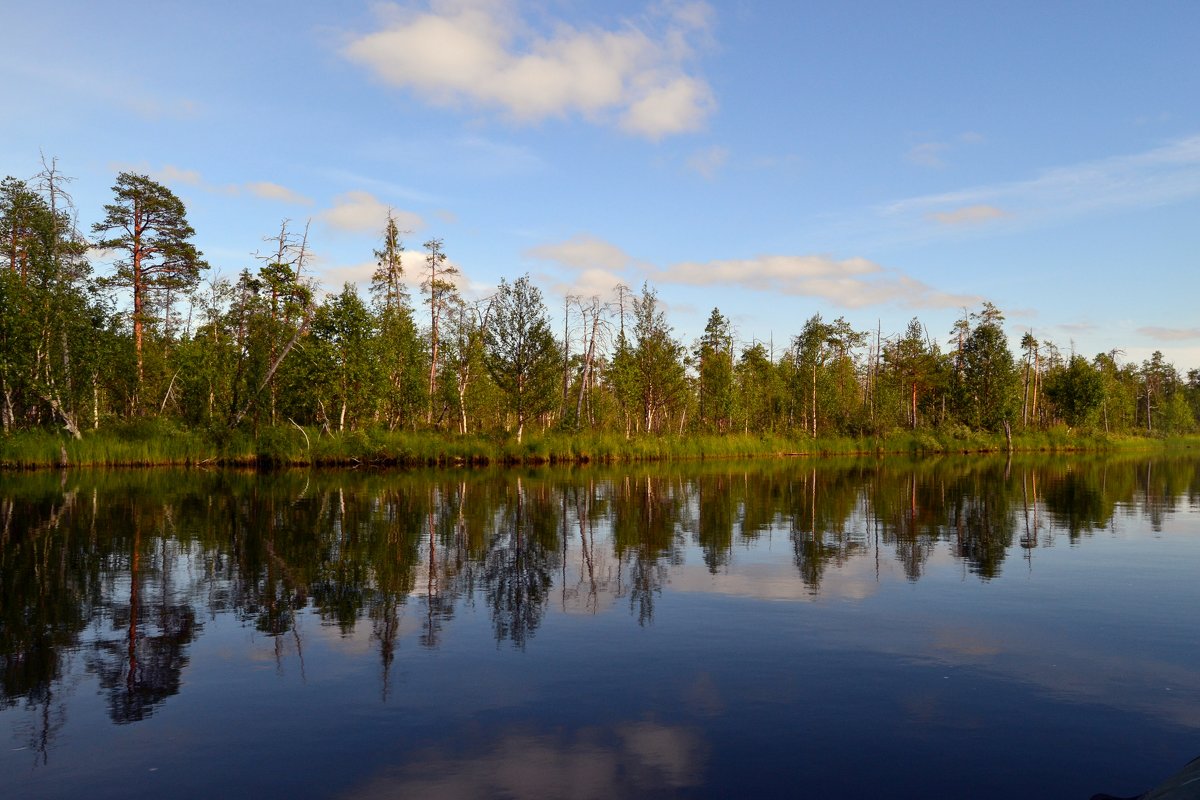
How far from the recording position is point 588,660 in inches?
342

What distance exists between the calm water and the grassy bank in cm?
2192

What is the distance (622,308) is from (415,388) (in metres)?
20.1

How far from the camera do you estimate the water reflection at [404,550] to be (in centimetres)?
941

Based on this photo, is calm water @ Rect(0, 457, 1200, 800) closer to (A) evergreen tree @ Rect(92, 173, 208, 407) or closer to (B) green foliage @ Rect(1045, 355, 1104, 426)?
(A) evergreen tree @ Rect(92, 173, 208, 407)

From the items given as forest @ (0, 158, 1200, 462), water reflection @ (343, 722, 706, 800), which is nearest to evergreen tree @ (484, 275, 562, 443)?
forest @ (0, 158, 1200, 462)

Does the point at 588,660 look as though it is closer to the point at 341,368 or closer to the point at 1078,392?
the point at 341,368

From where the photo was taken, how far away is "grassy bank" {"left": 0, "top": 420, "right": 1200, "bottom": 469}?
3759 cm

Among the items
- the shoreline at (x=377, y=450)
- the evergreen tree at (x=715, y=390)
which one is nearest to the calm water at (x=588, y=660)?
the shoreline at (x=377, y=450)

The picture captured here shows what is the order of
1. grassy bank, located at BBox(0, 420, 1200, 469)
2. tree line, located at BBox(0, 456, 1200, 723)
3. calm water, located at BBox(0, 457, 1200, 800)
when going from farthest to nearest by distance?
grassy bank, located at BBox(0, 420, 1200, 469)
tree line, located at BBox(0, 456, 1200, 723)
calm water, located at BBox(0, 457, 1200, 800)

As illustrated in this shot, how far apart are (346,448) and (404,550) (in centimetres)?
2814

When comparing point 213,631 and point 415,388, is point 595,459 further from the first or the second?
point 213,631

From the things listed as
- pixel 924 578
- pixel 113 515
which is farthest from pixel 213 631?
pixel 113 515

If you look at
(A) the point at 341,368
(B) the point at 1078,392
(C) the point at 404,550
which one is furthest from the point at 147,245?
(B) the point at 1078,392

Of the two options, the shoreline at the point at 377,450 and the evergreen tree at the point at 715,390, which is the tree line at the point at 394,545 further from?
the evergreen tree at the point at 715,390
